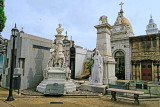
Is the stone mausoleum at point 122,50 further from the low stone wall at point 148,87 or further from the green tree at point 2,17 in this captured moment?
the green tree at point 2,17

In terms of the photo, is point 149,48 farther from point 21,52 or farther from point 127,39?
point 21,52

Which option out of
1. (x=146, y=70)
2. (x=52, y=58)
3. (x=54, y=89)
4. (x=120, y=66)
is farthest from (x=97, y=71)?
(x=120, y=66)

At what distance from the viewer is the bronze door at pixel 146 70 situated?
1443cm

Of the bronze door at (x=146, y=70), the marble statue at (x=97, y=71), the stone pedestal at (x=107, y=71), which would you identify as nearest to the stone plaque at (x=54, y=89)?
the marble statue at (x=97, y=71)

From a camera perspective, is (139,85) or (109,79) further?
(109,79)

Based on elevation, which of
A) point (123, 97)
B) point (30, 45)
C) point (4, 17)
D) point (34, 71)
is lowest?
point (123, 97)

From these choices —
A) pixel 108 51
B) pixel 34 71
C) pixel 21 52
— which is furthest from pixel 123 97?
pixel 21 52

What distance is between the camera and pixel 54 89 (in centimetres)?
741

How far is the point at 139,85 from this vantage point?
7.41 meters

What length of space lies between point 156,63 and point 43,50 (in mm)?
12883

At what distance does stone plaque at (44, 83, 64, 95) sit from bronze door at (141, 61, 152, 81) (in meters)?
11.7

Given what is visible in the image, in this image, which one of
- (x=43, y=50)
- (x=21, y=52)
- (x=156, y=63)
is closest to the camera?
(x=21, y=52)

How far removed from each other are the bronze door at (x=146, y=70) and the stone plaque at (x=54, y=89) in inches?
460

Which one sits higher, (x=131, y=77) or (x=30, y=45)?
(x=30, y=45)
